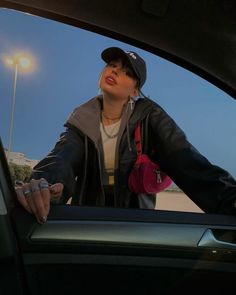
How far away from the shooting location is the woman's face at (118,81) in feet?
7.07

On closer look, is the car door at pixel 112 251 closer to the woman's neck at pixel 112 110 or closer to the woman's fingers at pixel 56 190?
the woman's fingers at pixel 56 190

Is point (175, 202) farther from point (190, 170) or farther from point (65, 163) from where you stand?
point (65, 163)

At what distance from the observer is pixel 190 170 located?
2.16m

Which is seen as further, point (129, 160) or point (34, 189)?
point (129, 160)

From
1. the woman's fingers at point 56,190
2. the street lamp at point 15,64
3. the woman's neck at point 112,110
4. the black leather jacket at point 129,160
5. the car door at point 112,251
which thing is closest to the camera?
the car door at point 112,251

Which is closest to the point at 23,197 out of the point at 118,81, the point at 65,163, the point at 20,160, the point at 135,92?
the point at 20,160

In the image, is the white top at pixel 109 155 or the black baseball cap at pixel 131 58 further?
the white top at pixel 109 155

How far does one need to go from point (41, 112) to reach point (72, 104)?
0.15 meters

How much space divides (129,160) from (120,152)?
0.04 m

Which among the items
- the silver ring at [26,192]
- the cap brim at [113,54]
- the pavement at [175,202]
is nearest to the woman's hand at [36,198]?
the silver ring at [26,192]

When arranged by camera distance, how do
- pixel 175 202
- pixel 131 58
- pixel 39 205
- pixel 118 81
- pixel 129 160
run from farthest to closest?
pixel 118 81, pixel 129 160, pixel 131 58, pixel 175 202, pixel 39 205

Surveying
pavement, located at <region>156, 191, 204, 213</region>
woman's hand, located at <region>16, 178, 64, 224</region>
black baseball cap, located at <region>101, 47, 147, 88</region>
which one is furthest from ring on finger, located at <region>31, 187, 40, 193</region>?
black baseball cap, located at <region>101, 47, 147, 88</region>

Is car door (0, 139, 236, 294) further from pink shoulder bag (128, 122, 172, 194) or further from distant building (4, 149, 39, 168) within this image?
pink shoulder bag (128, 122, 172, 194)

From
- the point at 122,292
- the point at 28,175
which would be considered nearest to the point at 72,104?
the point at 28,175
